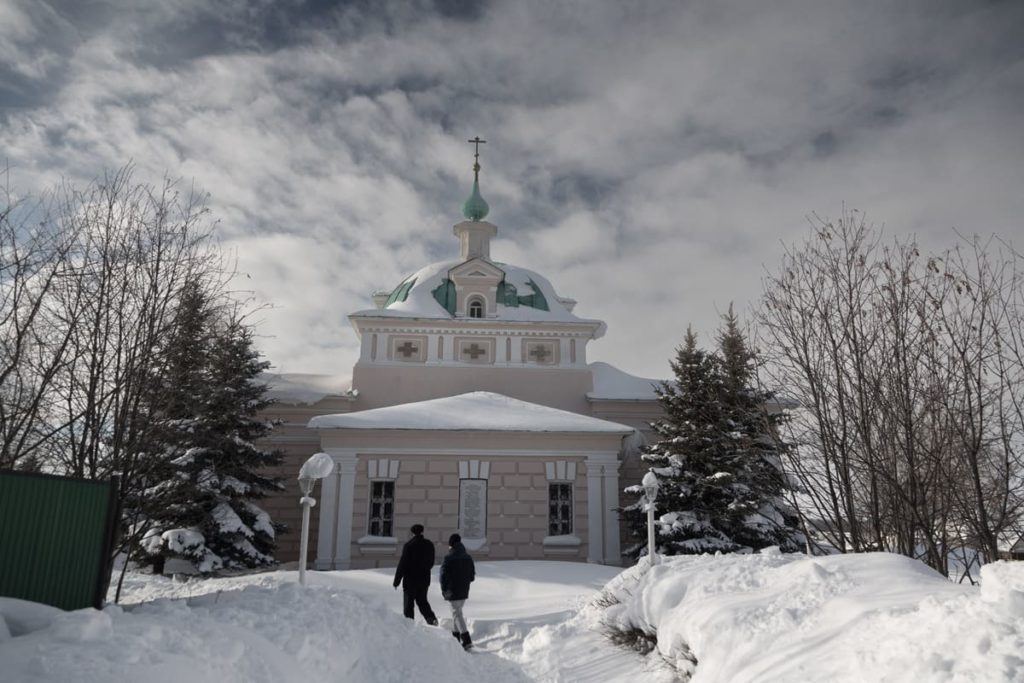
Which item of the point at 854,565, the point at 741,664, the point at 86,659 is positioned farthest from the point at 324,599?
the point at 854,565

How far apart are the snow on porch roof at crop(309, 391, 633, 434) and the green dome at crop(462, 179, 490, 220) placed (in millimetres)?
12384

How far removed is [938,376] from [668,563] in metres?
3.73

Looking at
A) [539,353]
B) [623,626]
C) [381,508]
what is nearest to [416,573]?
[623,626]

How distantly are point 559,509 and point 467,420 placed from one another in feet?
10.2

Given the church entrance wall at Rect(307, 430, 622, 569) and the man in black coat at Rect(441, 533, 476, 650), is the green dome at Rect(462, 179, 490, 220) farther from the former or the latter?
the man in black coat at Rect(441, 533, 476, 650)

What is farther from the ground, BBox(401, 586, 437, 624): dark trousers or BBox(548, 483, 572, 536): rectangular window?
BBox(548, 483, 572, 536): rectangular window

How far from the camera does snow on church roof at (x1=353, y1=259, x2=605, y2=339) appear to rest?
23.8m

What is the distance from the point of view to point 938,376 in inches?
309

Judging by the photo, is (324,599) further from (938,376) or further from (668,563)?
(938,376)

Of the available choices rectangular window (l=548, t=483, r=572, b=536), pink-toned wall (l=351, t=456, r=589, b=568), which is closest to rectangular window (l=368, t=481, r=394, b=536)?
pink-toned wall (l=351, t=456, r=589, b=568)

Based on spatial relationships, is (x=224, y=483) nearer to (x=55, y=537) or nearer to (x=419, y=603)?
(x=419, y=603)

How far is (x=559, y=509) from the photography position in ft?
56.7

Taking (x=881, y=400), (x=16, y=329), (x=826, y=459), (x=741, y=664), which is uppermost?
(x=16, y=329)

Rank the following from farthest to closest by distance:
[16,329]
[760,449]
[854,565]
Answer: [760,449] → [16,329] → [854,565]
